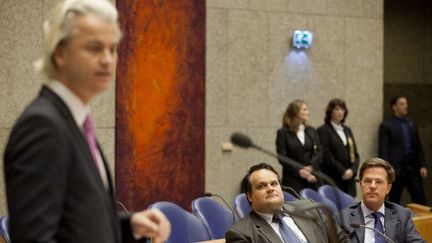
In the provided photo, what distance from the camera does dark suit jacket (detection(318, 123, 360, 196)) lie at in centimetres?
722

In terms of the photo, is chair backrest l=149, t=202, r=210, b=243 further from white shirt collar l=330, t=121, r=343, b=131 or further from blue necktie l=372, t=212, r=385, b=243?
white shirt collar l=330, t=121, r=343, b=131

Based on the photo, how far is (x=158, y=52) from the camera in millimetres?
6820

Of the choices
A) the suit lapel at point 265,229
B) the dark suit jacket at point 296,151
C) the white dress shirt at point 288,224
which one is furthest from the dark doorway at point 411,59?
the suit lapel at point 265,229

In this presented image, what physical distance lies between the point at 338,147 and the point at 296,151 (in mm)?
801

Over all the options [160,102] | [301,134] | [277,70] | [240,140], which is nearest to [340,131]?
[301,134]

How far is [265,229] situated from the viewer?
3.70m

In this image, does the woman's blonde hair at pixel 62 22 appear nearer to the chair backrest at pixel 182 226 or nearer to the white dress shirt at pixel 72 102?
the white dress shirt at pixel 72 102

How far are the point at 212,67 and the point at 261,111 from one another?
772 mm

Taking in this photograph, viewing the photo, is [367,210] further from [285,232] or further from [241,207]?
[241,207]

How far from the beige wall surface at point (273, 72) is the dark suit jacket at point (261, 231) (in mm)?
3073

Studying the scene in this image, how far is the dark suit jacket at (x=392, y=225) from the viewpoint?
407 centimetres

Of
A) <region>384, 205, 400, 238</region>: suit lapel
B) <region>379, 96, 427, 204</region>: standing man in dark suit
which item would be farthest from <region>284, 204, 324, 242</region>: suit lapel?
<region>379, 96, 427, 204</region>: standing man in dark suit

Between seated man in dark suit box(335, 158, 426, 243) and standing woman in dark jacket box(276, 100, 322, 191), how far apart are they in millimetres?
2354

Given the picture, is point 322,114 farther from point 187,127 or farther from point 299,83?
point 187,127
